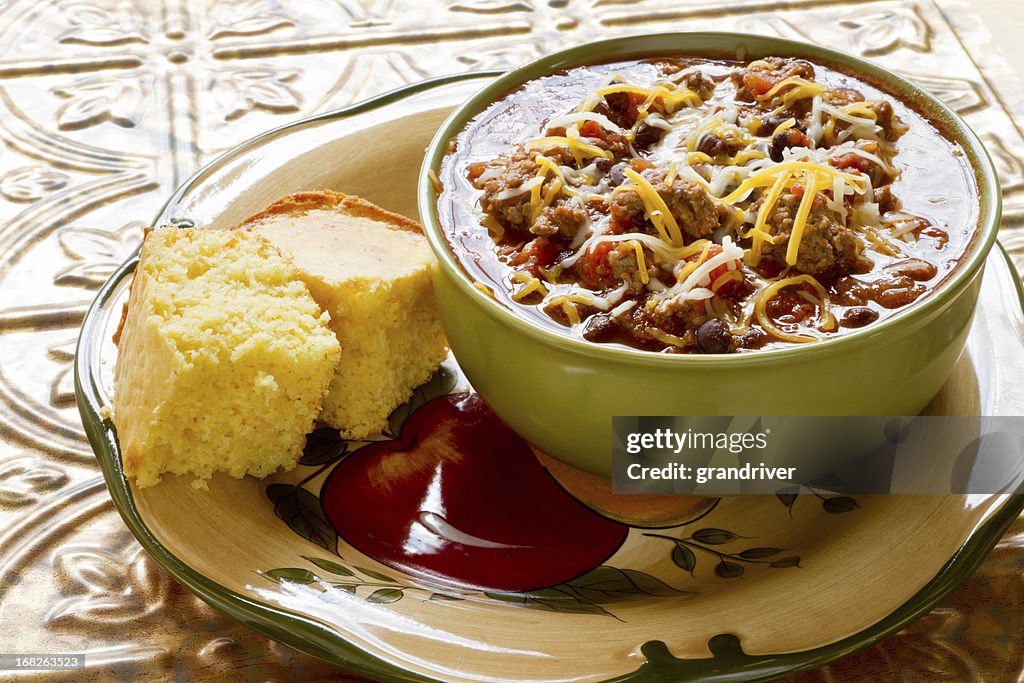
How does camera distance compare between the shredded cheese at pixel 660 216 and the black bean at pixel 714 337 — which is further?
the shredded cheese at pixel 660 216

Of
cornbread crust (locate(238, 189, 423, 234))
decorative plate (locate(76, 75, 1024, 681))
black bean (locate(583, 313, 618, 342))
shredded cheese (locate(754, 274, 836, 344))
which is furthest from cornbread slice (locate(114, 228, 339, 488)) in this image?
shredded cheese (locate(754, 274, 836, 344))

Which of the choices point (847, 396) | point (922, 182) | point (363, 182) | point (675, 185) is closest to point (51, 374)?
point (363, 182)

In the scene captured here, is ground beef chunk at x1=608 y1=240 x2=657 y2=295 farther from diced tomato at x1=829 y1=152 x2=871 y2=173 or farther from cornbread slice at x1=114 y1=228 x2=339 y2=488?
cornbread slice at x1=114 y1=228 x2=339 y2=488

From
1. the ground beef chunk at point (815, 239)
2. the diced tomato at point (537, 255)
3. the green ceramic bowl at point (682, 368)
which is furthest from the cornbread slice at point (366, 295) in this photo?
the ground beef chunk at point (815, 239)

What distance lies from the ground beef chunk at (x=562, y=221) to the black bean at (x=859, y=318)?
0.56m

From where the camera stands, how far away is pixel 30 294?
3.00 m

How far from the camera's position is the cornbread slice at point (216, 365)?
7.17ft

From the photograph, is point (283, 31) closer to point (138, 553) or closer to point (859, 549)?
point (138, 553)

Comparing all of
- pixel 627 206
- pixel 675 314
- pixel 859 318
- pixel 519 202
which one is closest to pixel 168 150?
pixel 519 202

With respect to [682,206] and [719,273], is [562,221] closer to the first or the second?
[682,206]

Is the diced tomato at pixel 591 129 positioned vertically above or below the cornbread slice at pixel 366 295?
above

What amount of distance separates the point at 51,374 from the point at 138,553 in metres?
0.70

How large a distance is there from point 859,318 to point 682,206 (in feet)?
1.34

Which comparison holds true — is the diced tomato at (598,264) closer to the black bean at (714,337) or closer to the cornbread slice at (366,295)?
the black bean at (714,337)
